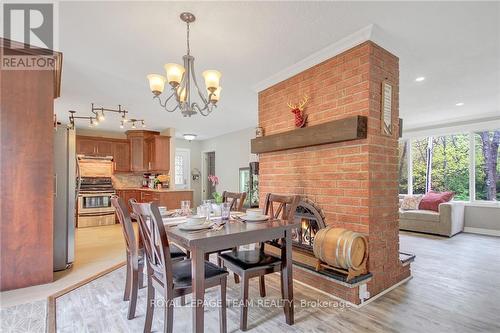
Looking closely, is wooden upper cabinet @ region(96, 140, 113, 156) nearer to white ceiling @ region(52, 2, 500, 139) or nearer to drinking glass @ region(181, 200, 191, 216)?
white ceiling @ region(52, 2, 500, 139)

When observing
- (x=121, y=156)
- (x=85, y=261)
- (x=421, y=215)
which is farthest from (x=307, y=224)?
(x=121, y=156)

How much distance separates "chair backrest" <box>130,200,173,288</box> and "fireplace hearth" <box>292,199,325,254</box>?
5.43 feet

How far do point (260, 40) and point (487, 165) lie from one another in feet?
18.6

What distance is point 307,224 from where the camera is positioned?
304 cm

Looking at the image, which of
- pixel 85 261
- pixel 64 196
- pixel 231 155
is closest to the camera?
pixel 64 196

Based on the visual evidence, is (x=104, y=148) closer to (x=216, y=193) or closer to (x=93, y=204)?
(x=93, y=204)

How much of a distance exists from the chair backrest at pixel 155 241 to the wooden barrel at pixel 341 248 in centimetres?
142

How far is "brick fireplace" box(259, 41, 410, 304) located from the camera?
246 cm

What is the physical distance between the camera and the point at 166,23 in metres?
2.24

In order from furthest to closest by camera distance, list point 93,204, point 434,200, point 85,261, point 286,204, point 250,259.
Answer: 1. point 93,204
2. point 434,200
3. point 85,261
4. point 286,204
5. point 250,259

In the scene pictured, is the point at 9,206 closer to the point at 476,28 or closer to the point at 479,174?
the point at 476,28

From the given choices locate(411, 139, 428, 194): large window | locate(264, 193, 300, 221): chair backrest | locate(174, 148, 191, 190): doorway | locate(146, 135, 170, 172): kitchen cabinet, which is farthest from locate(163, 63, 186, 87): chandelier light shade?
locate(174, 148, 191, 190): doorway

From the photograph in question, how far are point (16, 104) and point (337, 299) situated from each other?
371cm

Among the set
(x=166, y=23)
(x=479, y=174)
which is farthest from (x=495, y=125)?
(x=166, y=23)
